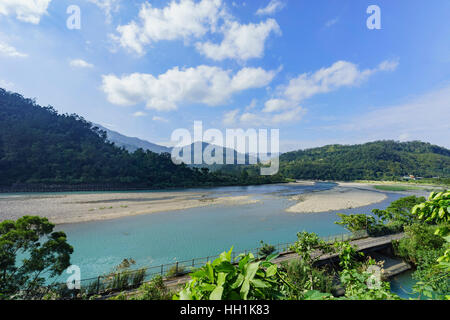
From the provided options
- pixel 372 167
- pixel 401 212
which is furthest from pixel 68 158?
pixel 372 167

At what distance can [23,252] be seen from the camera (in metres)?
6.19

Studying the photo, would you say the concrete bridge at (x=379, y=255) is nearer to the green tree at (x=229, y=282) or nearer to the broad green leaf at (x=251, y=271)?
the green tree at (x=229, y=282)

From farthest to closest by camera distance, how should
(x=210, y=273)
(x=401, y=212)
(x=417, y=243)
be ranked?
(x=401, y=212)
(x=417, y=243)
(x=210, y=273)

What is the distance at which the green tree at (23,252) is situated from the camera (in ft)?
18.7

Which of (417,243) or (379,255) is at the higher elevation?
(417,243)

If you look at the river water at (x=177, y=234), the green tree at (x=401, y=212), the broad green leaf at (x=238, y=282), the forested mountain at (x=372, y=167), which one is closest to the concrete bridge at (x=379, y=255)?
the green tree at (x=401, y=212)

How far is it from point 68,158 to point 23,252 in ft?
166

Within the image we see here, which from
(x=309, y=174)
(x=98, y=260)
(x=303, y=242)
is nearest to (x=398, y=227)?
(x=303, y=242)

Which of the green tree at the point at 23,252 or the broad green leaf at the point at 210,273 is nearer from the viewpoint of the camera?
the broad green leaf at the point at 210,273

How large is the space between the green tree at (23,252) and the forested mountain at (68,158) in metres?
41.9

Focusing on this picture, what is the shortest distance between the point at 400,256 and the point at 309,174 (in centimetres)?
8905

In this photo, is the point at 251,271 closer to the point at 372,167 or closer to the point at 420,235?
the point at 420,235

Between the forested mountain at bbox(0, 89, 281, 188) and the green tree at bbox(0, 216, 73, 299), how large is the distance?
41.9 meters
